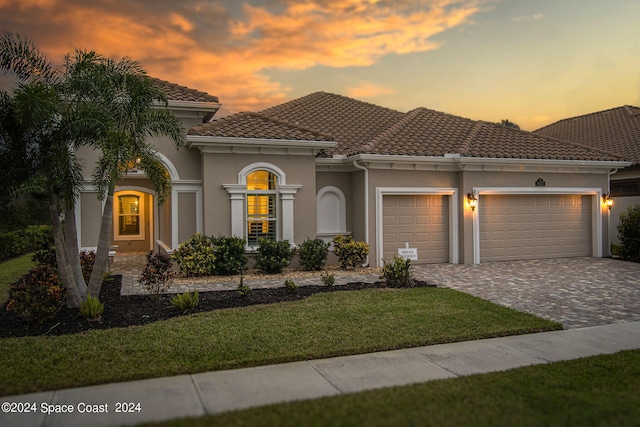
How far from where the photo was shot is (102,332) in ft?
22.7

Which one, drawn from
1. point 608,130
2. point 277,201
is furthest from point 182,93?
point 608,130

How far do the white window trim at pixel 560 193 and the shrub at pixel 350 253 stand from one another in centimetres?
404

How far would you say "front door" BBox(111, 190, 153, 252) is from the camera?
18.9 m

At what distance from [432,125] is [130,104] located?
11.6 meters

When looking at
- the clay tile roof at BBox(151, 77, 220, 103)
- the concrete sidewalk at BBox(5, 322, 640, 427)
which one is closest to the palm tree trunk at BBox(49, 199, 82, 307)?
the concrete sidewalk at BBox(5, 322, 640, 427)

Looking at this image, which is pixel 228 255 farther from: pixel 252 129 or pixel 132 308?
pixel 132 308

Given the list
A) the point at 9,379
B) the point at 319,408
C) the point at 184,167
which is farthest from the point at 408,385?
the point at 184,167

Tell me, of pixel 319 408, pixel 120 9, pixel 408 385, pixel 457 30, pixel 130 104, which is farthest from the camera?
pixel 457 30

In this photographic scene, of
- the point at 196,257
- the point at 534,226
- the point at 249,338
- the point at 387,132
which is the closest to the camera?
the point at 249,338

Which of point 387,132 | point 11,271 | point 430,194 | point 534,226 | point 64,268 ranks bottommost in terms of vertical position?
point 11,271

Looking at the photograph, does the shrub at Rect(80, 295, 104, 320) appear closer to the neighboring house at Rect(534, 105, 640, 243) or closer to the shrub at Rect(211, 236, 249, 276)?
the shrub at Rect(211, 236, 249, 276)

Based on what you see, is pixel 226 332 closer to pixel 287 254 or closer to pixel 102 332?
pixel 102 332

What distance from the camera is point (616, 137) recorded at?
2244 centimetres

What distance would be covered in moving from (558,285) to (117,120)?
1044cm
